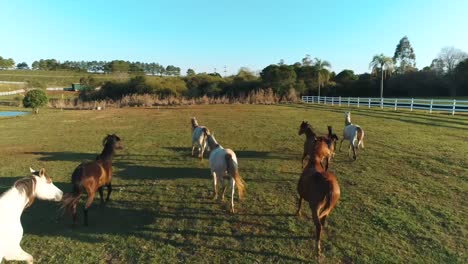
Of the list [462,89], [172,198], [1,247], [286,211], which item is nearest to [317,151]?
[286,211]

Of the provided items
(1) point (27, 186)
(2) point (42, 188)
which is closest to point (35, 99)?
(2) point (42, 188)

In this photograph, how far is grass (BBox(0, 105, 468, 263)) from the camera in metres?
4.64

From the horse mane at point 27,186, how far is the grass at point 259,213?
92 cm

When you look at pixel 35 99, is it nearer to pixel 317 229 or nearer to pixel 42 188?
pixel 42 188

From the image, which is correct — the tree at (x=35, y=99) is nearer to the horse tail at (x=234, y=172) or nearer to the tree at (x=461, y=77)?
the horse tail at (x=234, y=172)

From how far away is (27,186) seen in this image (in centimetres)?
439

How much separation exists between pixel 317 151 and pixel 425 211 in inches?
86.6

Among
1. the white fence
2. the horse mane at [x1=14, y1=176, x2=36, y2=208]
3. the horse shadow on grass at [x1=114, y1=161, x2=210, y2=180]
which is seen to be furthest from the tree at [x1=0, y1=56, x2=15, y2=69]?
the horse mane at [x1=14, y1=176, x2=36, y2=208]

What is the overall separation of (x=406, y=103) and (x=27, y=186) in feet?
85.7

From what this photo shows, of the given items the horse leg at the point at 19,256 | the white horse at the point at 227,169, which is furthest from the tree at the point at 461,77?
the horse leg at the point at 19,256

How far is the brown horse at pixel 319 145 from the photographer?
20.2 ft

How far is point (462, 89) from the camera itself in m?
49.5

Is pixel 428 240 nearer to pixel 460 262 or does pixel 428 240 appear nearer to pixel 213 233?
pixel 460 262

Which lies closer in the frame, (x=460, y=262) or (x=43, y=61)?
(x=460, y=262)
